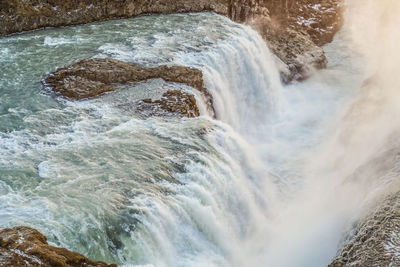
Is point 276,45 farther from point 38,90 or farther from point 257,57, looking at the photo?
point 38,90

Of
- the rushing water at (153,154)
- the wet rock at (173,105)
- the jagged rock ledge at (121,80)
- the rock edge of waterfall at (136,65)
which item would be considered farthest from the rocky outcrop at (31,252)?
the jagged rock ledge at (121,80)

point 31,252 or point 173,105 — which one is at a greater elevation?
point 31,252

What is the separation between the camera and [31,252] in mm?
6227

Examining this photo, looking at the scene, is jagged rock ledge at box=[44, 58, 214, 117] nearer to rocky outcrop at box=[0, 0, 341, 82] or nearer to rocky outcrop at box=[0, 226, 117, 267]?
rocky outcrop at box=[0, 0, 341, 82]

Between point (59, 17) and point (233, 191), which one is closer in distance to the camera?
point (233, 191)

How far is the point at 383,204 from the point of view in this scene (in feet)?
29.4

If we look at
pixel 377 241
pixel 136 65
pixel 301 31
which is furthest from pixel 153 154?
pixel 301 31

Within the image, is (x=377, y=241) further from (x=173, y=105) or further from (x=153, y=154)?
(x=173, y=105)

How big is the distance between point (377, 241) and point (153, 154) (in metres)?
4.61

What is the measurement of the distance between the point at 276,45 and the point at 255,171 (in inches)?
384

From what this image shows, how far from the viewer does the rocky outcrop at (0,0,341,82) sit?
1689 cm

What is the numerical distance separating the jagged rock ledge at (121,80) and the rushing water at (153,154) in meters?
0.36

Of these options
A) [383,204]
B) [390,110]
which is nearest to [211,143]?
[383,204]

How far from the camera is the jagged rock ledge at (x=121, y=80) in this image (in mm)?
12305
